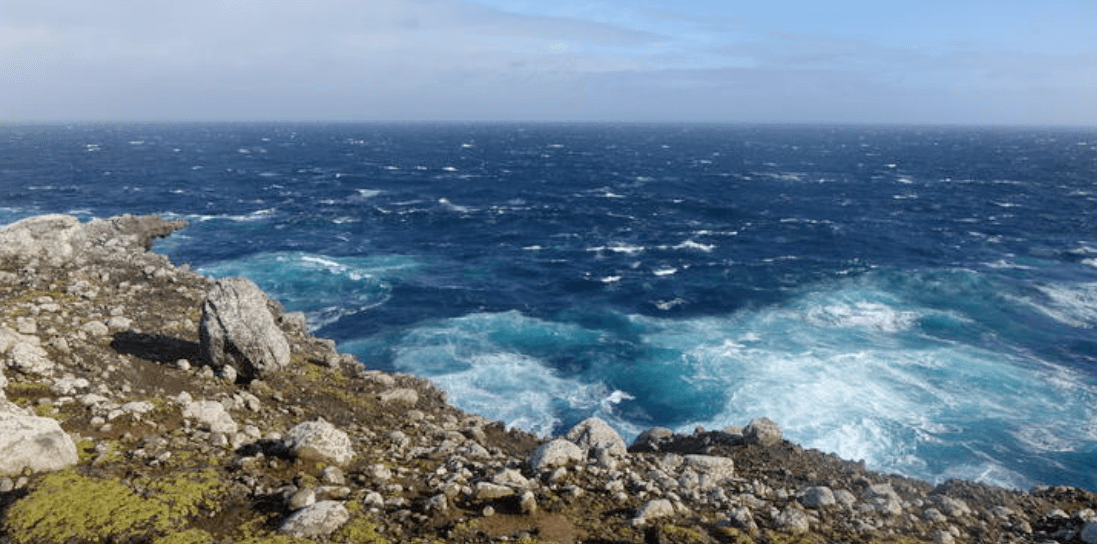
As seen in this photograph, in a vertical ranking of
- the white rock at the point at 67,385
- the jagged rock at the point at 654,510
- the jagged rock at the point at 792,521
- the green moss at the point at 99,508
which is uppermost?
the white rock at the point at 67,385

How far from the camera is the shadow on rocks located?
20.7 meters

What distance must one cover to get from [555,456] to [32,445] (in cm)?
1041

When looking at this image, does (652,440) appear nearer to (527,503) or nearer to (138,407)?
(527,503)

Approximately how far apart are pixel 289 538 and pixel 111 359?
11571mm

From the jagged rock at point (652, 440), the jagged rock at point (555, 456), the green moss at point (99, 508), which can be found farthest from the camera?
the jagged rock at point (652, 440)

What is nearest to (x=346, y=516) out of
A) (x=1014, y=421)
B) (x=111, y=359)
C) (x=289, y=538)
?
(x=289, y=538)

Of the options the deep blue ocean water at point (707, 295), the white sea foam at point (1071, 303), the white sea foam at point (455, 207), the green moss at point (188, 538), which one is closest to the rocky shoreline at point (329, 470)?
the green moss at point (188, 538)

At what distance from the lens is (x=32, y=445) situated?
39.0ft

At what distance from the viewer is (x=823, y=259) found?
6569cm

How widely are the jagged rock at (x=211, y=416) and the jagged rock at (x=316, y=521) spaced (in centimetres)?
495

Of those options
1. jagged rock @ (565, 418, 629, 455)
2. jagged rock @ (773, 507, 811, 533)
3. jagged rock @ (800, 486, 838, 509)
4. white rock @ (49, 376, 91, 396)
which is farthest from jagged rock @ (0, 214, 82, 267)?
jagged rock @ (800, 486, 838, 509)

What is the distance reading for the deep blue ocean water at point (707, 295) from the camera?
33438mm

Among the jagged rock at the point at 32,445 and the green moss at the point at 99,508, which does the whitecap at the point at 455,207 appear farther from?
the green moss at the point at 99,508

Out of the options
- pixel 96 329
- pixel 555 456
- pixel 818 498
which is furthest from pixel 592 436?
pixel 96 329
